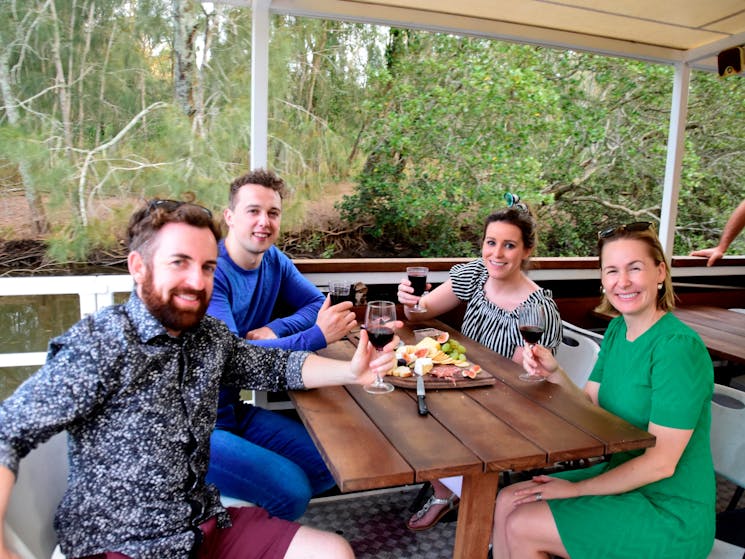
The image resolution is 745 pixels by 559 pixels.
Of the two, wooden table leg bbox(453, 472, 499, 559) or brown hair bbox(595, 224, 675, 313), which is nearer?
wooden table leg bbox(453, 472, 499, 559)

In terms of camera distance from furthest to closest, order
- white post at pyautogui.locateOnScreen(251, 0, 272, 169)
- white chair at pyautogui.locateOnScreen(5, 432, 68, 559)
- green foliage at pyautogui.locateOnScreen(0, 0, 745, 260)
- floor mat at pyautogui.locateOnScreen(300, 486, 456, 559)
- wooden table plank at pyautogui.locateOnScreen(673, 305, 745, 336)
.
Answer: green foliage at pyautogui.locateOnScreen(0, 0, 745, 260) < wooden table plank at pyautogui.locateOnScreen(673, 305, 745, 336) < white post at pyautogui.locateOnScreen(251, 0, 272, 169) < floor mat at pyautogui.locateOnScreen(300, 486, 456, 559) < white chair at pyautogui.locateOnScreen(5, 432, 68, 559)

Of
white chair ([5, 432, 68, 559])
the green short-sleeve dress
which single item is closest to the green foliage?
white chair ([5, 432, 68, 559])

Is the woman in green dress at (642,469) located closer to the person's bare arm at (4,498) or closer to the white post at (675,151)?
the person's bare arm at (4,498)

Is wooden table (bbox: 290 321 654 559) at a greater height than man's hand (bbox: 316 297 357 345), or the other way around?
man's hand (bbox: 316 297 357 345)

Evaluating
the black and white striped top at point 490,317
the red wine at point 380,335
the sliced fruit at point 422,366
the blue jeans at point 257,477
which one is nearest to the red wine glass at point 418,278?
the black and white striped top at point 490,317

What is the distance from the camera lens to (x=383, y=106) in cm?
596

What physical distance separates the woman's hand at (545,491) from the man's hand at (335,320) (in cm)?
81

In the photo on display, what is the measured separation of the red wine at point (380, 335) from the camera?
170 centimetres

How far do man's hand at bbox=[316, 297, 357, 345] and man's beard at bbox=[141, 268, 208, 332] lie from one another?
72 cm

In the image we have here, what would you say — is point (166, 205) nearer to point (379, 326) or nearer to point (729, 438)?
point (379, 326)

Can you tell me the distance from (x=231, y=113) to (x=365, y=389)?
376cm

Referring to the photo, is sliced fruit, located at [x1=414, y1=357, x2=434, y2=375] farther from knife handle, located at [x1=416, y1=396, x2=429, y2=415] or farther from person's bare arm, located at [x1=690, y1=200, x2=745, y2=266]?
person's bare arm, located at [x1=690, y1=200, x2=745, y2=266]

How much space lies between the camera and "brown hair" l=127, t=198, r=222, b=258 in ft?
4.66

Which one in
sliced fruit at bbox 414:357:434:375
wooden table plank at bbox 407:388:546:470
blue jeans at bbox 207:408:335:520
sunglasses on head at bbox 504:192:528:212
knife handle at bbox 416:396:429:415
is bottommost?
blue jeans at bbox 207:408:335:520
